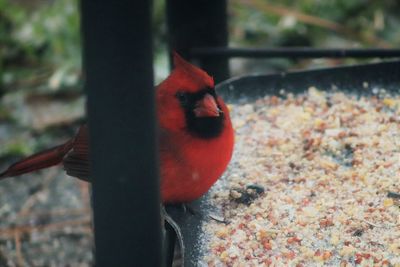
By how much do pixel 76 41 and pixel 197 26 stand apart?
1.85m

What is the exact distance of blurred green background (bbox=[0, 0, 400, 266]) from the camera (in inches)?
155

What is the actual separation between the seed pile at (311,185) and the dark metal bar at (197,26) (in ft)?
1.26

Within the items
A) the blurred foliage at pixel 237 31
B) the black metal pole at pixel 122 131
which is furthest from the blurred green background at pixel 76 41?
the black metal pole at pixel 122 131

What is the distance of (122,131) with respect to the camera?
A: 1.09 metres

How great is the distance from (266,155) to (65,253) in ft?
4.19

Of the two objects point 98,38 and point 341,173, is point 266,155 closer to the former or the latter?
point 341,173

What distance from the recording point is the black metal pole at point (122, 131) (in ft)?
3.42

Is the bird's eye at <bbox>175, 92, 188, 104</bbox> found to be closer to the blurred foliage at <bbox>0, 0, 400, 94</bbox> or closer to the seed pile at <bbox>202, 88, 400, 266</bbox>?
the seed pile at <bbox>202, 88, 400, 266</bbox>

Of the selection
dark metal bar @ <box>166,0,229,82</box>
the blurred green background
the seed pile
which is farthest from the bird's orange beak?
the blurred green background

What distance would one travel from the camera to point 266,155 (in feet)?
6.41

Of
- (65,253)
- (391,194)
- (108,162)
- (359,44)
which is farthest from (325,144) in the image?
(359,44)

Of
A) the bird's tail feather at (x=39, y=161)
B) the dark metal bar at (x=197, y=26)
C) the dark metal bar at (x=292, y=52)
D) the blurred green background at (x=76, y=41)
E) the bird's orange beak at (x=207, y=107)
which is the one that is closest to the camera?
the bird's orange beak at (x=207, y=107)

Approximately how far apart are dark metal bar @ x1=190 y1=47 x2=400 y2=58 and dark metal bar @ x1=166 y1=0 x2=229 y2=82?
4cm

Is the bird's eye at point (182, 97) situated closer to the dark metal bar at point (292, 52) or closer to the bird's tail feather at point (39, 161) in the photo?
the bird's tail feather at point (39, 161)
